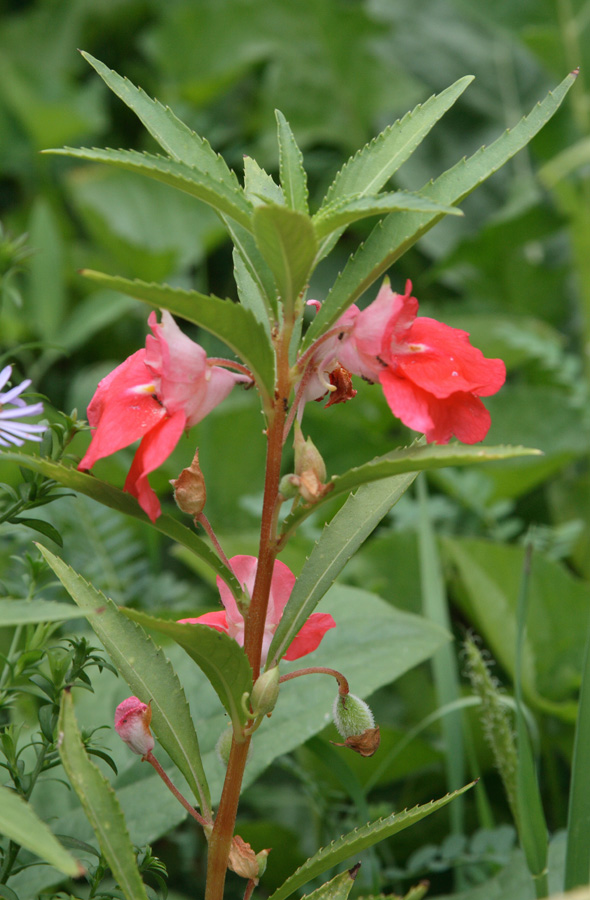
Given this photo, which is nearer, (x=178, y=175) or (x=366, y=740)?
(x=178, y=175)

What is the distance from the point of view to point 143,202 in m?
1.92

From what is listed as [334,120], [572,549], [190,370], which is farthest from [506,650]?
[334,120]

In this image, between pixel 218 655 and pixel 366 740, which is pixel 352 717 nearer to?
pixel 366 740

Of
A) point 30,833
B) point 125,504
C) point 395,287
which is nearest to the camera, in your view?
point 30,833

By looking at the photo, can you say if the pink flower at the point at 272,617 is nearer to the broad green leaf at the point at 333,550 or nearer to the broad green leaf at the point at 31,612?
the broad green leaf at the point at 333,550

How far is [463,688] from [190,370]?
2.47 feet

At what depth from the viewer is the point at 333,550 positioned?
540 mm

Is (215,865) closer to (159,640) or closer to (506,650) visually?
(159,640)

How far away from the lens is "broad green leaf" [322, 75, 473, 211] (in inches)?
20.0

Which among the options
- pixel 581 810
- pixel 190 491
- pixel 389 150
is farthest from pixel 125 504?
pixel 581 810

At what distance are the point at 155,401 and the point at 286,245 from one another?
0.11m

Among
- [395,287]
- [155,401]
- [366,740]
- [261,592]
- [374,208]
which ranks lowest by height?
[395,287]

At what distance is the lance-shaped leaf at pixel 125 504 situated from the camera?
45 cm

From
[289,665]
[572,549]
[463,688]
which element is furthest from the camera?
[572,549]
